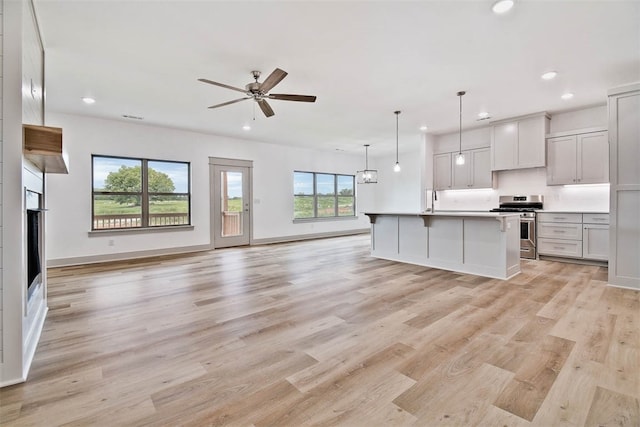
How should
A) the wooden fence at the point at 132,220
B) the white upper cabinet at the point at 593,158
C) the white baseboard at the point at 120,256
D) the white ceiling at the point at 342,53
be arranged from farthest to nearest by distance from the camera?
the wooden fence at the point at 132,220
the white baseboard at the point at 120,256
the white upper cabinet at the point at 593,158
the white ceiling at the point at 342,53

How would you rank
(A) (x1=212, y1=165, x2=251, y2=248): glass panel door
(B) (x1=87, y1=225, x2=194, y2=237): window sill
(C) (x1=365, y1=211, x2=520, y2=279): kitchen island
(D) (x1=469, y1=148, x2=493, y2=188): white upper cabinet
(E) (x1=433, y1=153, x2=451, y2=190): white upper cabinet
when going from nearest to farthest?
(C) (x1=365, y1=211, x2=520, y2=279): kitchen island → (B) (x1=87, y1=225, x2=194, y2=237): window sill → (D) (x1=469, y1=148, x2=493, y2=188): white upper cabinet → (E) (x1=433, y1=153, x2=451, y2=190): white upper cabinet → (A) (x1=212, y1=165, x2=251, y2=248): glass panel door

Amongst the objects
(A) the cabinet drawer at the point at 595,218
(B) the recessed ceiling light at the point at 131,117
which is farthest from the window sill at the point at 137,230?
(A) the cabinet drawer at the point at 595,218

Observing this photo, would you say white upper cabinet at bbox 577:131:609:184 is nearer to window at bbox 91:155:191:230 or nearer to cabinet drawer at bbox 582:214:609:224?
cabinet drawer at bbox 582:214:609:224

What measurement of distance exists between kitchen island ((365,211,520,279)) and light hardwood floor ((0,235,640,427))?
476 millimetres

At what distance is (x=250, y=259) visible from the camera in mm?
6023

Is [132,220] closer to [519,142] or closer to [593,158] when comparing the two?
[519,142]

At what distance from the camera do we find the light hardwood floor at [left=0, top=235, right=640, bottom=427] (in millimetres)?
1641

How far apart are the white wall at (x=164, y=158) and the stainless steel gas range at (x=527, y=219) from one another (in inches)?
206

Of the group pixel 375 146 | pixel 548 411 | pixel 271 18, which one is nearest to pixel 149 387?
pixel 548 411

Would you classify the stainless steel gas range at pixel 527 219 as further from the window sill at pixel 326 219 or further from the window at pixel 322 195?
the window at pixel 322 195

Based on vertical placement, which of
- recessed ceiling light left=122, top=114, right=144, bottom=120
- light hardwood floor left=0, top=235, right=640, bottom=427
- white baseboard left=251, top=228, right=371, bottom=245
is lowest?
light hardwood floor left=0, top=235, right=640, bottom=427

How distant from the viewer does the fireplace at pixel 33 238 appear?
7.81 ft

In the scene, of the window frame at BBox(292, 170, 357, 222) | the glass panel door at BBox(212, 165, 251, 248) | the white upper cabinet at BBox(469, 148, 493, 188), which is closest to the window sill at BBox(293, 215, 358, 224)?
the window frame at BBox(292, 170, 357, 222)

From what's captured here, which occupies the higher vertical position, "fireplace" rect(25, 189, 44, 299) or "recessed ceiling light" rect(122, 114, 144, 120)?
"recessed ceiling light" rect(122, 114, 144, 120)
